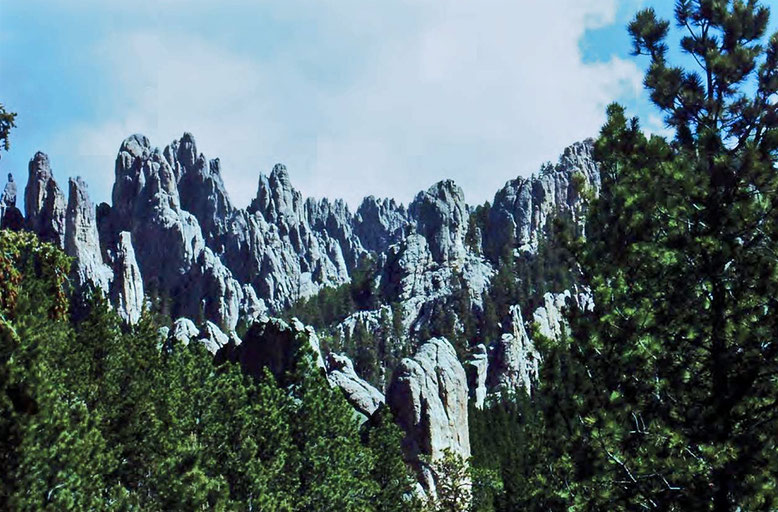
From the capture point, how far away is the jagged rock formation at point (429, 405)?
5547 cm

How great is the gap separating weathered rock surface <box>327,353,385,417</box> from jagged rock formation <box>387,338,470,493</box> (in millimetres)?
1787

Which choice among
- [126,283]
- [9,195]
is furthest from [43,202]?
[126,283]

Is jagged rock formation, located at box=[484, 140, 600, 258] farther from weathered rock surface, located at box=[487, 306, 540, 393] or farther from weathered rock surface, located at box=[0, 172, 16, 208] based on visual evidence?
weathered rock surface, located at box=[0, 172, 16, 208]

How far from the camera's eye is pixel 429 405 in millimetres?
56906

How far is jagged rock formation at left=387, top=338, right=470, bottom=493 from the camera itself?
55469 mm

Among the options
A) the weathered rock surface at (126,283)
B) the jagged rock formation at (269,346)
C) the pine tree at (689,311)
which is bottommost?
the pine tree at (689,311)

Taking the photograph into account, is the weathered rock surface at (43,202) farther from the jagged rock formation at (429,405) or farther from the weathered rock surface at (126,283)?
the jagged rock formation at (429,405)

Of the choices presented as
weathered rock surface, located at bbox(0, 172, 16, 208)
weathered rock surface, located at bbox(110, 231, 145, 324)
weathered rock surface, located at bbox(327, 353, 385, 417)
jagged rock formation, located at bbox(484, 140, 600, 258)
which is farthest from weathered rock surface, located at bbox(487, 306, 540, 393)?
weathered rock surface, located at bbox(0, 172, 16, 208)

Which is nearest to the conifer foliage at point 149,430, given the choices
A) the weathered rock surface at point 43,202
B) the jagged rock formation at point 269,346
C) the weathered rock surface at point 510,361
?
the jagged rock formation at point 269,346

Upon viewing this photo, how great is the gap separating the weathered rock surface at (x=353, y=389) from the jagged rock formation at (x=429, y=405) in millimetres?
1787

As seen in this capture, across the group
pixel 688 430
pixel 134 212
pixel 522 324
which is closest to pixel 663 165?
pixel 688 430

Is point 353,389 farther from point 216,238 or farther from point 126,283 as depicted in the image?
point 216,238

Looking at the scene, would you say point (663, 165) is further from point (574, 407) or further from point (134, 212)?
point (134, 212)

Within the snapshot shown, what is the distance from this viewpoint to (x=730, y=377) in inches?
383
